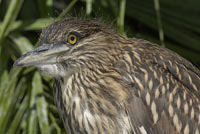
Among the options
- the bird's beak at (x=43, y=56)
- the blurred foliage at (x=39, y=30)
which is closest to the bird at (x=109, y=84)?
the bird's beak at (x=43, y=56)

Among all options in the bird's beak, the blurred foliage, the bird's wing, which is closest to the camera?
the bird's beak

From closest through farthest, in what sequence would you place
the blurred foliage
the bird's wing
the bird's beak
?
the bird's beak, the bird's wing, the blurred foliage

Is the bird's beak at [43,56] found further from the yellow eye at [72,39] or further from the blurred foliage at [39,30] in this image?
the blurred foliage at [39,30]

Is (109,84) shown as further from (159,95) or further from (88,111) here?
(159,95)

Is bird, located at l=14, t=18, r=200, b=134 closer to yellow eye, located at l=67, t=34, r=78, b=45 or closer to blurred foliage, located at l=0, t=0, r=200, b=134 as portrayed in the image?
yellow eye, located at l=67, t=34, r=78, b=45

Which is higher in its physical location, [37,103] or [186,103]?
[186,103]

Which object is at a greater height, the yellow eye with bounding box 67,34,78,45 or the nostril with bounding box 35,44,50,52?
the yellow eye with bounding box 67,34,78,45

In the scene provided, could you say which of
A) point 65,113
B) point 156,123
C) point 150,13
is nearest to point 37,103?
point 65,113

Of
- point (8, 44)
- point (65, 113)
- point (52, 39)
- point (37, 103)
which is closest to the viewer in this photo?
point (52, 39)

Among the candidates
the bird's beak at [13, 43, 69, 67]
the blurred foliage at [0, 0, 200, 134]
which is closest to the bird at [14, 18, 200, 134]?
the bird's beak at [13, 43, 69, 67]

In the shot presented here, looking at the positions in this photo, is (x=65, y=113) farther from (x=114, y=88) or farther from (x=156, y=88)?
(x=156, y=88)
